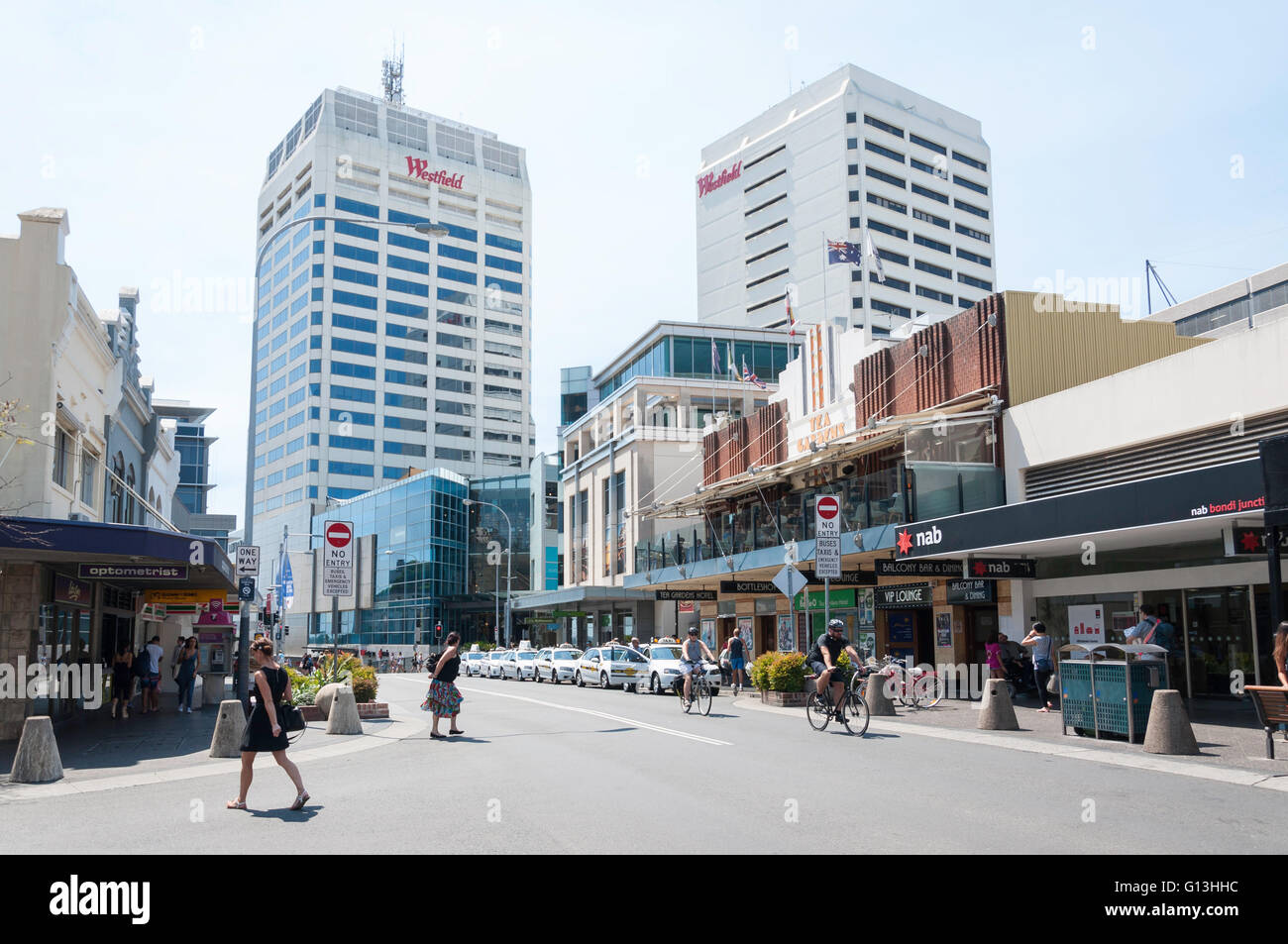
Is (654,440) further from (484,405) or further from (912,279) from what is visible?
(484,405)

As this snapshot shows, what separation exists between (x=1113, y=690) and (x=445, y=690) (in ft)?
34.7

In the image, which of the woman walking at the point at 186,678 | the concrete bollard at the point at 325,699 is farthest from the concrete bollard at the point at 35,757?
the woman walking at the point at 186,678

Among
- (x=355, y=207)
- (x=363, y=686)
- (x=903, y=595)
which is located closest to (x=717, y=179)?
(x=355, y=207)

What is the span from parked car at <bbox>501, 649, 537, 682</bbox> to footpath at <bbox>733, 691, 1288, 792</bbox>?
23944 millimetres

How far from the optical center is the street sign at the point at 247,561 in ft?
63.5

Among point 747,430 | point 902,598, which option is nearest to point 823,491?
point 902,598

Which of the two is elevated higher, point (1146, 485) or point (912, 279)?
point (912, 279)

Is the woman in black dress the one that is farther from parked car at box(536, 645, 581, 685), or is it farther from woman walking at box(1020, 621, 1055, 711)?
parked car at box(536, 645, 581, 685)

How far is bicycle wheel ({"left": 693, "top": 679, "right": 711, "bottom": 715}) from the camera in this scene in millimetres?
21858

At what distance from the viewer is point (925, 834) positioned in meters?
8.52

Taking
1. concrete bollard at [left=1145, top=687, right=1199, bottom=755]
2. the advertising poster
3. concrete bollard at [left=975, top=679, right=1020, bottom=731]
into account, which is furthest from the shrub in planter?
the advertising poster

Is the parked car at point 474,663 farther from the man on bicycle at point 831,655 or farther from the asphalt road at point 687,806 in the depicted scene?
the asphalt road at point 687,806

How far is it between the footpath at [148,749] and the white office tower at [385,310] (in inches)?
3736
